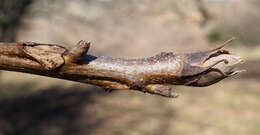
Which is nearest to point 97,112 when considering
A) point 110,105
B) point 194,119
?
point 110,105

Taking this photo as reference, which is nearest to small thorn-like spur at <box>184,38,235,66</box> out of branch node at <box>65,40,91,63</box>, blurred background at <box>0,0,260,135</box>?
branch node at <box>65,40,91,63</box>

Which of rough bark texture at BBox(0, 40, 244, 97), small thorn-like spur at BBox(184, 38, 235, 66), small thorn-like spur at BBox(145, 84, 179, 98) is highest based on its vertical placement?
small thorn-like spur at BBox(184, 38, 235, 66)

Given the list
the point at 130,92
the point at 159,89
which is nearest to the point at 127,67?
the point at 159,89

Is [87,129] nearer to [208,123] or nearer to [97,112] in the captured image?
[97,112]

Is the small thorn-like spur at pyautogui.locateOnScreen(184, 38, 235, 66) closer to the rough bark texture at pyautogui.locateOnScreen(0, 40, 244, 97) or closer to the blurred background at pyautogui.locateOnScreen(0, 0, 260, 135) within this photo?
the rough bark texture at pyautogui.locateOnScreen(0, 40, 244, 97)

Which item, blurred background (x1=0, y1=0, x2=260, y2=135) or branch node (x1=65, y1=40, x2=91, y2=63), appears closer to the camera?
branch node (x1=65, y1=40, x2=91, y2=63)
